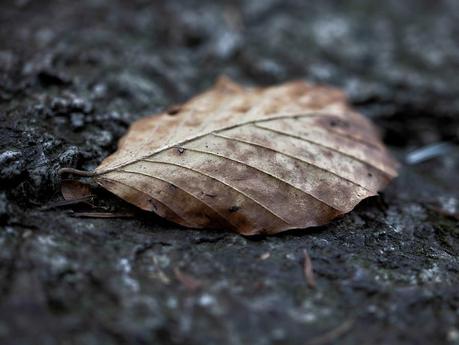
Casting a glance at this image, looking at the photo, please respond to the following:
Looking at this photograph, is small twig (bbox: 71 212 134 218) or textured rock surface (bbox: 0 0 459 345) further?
small twig (bbox: 71 212 134 218)

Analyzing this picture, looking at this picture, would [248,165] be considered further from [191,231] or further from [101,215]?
[101,215]

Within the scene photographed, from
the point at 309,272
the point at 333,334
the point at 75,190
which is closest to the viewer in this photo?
the point at 333,334

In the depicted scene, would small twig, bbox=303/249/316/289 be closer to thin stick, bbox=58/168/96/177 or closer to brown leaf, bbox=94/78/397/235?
brown leaf, bbox=94/78/397/235

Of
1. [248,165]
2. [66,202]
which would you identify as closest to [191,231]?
[248,165]

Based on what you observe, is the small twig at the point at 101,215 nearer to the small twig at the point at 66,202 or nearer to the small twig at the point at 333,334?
the small twig at the point at 66,202

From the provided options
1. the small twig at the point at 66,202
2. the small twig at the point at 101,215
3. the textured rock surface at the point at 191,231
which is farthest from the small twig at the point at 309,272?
the small twig at the point at 66,202

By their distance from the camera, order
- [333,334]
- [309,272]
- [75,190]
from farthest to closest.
Answer: [75,190] → [309,272] → [333,334]

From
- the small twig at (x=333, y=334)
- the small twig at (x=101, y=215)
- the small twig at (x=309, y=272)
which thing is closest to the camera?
the small twig at (x=333, y=334)

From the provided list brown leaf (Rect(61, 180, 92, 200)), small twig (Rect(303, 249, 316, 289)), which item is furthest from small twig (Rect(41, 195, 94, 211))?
small twig (Rect(303, 249, 316, 289))
